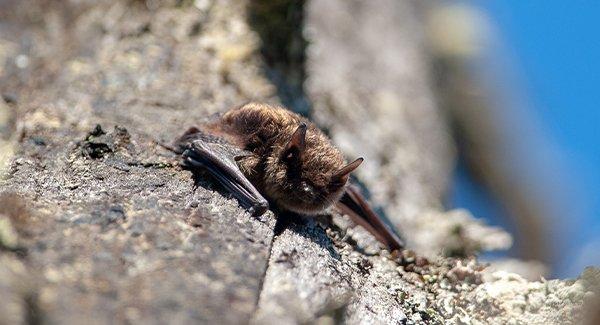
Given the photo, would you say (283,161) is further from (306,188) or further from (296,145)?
(306,188)

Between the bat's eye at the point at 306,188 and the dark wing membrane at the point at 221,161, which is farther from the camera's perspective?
the bat's eye at the point at 306,188

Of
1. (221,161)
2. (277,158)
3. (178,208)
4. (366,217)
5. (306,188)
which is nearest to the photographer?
(178,208)

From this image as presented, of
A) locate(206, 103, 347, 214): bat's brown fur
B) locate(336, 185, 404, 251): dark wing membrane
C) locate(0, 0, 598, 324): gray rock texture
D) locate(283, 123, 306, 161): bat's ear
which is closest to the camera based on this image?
locate(0, 0, 598, 324): gray rock texture

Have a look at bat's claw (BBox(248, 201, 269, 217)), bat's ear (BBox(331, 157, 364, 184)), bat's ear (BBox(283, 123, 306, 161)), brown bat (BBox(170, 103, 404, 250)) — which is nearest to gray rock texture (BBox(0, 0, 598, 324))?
bat's claw (BBox(248, 201, 269, 217))

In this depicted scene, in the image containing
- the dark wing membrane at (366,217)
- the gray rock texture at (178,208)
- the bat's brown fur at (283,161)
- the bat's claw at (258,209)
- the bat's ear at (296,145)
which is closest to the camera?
the gray rock texture at (178,208)

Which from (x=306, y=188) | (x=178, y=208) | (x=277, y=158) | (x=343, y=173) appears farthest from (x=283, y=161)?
(x=178, y=208)

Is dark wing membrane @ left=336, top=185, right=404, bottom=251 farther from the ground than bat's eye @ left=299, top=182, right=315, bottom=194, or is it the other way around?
dark wing membrane @ left=336, top=185, right=404, bottom=251

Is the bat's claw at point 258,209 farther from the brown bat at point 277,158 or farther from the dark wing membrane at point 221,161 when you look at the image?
the brown bat at point 277,158

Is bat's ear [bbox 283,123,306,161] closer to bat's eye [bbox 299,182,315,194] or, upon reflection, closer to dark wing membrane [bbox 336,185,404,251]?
bat's eye [bbox 299,182,315,194]

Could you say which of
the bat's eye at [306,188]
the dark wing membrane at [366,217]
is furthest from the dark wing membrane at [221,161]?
the dark wing membrane at [366,217]
